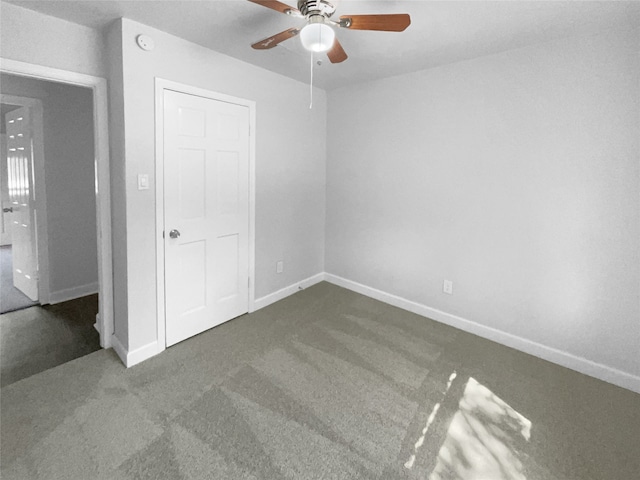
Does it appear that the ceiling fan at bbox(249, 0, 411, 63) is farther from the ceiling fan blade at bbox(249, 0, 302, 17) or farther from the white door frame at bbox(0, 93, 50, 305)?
the white door frame at bbox(0, 93, 50, 305)

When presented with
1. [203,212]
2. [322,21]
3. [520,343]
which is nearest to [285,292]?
[203,212]

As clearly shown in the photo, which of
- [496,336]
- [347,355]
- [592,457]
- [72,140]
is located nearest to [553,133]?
[496,336]

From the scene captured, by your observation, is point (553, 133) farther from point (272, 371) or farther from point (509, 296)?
point (272, 371)

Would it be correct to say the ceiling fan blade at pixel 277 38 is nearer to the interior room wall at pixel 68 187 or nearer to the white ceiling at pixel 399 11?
the white ceiling at pixel 399 11

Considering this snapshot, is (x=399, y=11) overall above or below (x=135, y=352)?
above

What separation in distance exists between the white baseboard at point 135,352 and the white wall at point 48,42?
1.95m

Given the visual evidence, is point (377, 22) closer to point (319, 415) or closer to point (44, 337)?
point (319, 415)

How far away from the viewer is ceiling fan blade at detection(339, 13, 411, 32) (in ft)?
5.15

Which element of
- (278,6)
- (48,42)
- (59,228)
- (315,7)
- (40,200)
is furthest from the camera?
(59,228)

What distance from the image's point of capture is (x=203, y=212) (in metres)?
2.78

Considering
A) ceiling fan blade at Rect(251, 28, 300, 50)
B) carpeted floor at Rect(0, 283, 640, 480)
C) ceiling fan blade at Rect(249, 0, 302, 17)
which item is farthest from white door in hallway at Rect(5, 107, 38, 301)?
ceiling fan blade at Rect(249, 0, 302, 17)

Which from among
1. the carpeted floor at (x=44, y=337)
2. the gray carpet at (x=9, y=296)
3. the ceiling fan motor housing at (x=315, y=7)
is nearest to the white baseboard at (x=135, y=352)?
the carpeted floor at (x=44, y=337)

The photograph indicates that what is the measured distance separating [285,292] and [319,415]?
6.11 ft

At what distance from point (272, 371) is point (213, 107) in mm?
2115
